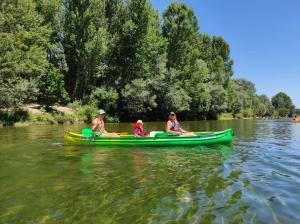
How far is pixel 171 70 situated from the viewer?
49375mm

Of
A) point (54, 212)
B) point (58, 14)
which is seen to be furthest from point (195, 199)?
point (58, 14)

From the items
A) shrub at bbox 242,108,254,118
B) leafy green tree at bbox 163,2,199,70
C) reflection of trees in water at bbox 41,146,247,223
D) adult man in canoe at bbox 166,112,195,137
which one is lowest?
reflection of trees in water at bbox 41,146,247,223

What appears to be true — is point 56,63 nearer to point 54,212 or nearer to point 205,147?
point 205,147

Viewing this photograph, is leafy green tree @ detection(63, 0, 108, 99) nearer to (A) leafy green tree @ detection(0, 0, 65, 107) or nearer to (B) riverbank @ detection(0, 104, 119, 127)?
Result: (B) riverbank @ detection(0, 104, 119, 127)

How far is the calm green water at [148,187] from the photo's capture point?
255 inches

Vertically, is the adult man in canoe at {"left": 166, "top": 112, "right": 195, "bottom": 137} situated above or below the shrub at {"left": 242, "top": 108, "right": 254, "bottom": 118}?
below

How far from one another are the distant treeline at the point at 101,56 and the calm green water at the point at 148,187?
18790 mm

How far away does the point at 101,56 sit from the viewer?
40.8m

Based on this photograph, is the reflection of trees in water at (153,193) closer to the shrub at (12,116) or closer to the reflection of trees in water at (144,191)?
the reflection of trees in water at (144,191)

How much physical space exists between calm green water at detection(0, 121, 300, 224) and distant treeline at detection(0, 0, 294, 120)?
61.6ft

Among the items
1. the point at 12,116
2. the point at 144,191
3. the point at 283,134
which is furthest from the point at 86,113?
the point at 144,191

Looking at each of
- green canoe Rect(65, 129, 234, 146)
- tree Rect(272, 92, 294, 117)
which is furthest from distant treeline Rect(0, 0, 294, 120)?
tree Rect(272, 92, 294, 117)

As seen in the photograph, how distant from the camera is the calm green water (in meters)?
6.47

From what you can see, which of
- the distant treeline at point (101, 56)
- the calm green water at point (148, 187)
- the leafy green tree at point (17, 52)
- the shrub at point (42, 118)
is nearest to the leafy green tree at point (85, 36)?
the distant treeline at point (101, 56)
